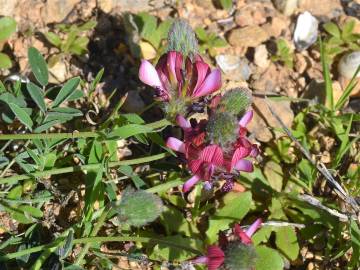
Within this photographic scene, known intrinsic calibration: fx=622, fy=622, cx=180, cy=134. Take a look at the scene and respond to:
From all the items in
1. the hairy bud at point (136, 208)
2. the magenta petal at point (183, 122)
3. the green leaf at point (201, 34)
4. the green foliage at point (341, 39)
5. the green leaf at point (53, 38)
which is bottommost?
the green foliage at point (341, 39)

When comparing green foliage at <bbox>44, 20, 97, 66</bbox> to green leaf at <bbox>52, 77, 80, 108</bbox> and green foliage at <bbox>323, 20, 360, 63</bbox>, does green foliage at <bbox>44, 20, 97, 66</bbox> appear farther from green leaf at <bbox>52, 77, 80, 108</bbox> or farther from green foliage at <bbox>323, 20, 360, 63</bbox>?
green foliage at <bbox>323, 20, 360, 63</bbox>

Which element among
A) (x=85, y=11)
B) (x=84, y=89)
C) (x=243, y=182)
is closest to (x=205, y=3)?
(x=85, y=11)

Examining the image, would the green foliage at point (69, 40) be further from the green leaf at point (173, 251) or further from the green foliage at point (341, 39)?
the green foliage at point (341, 39)

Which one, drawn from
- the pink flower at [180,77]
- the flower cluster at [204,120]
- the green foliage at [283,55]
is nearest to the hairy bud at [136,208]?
the flower cluster at [204,120]

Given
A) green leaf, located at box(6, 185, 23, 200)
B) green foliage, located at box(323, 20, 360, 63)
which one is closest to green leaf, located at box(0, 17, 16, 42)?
green leaf, located at box(6, 185, 23, 200)

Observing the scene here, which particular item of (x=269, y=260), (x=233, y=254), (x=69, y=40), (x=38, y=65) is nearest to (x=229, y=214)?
(x=269, y=260)
